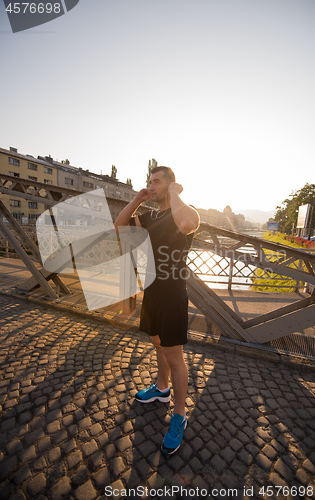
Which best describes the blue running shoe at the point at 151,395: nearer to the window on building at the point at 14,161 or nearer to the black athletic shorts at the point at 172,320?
the black athletic shorts at the point at 172,320

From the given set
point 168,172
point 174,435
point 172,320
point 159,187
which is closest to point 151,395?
point 174,435

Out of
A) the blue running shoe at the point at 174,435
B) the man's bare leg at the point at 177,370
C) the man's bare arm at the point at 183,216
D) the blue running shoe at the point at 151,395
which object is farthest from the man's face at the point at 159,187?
the blue running shoe at the point at 151,395

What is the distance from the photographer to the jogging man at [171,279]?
74.5 inches

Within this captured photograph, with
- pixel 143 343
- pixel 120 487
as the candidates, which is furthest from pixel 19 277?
pixel 120 487

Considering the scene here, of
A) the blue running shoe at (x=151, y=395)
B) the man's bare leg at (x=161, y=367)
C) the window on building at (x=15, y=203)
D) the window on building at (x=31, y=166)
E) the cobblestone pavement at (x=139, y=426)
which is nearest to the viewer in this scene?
the cobblestone pavement at (x=139, y=426)

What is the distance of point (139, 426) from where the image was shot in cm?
220

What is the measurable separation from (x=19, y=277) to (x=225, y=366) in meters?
7.14

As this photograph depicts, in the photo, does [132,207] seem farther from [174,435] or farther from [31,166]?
[31,166]

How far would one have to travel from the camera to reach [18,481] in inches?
66.4

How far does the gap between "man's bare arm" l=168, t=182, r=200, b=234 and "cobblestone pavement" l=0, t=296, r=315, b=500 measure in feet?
6.31

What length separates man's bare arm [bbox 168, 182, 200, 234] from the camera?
177 cm

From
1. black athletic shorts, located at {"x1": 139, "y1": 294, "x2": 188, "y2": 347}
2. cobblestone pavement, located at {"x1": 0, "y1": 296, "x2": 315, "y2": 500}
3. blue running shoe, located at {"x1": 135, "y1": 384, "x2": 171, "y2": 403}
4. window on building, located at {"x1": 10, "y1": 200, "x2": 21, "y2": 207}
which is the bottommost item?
cobblestone pavement, located at {"x1": 0, "y1": 296, "x2": 315, "y2": 500}

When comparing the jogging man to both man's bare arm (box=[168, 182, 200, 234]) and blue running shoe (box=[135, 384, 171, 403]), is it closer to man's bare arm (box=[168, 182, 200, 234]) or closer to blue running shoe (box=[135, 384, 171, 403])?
man's bare arm (box=[168, 182, 200, 234])

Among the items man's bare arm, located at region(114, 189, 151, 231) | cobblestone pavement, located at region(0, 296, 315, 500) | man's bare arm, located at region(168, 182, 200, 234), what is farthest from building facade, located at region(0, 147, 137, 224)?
man's bare arm, located at region(168, 182, 200, 234)
